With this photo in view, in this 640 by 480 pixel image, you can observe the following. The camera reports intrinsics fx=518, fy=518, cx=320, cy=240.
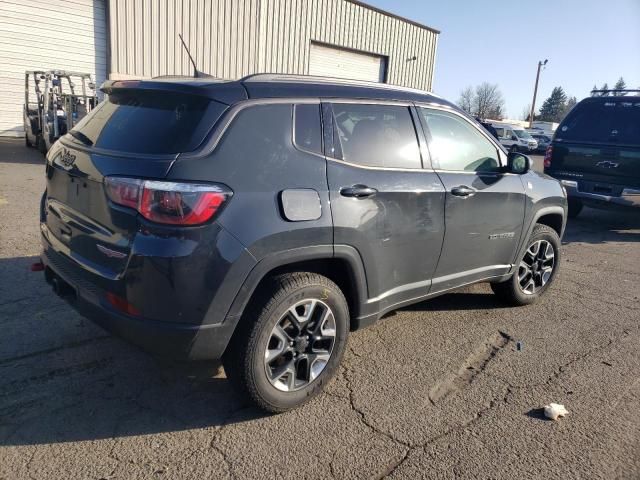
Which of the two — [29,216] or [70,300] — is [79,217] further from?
[29,216]

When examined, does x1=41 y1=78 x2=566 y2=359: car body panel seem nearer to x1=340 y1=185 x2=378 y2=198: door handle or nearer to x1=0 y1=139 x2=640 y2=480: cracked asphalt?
x1=340 y1=185 x2=378 y2=198: door handle

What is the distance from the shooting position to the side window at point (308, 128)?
295 centimetres

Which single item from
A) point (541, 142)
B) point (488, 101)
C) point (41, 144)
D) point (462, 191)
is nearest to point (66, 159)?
point (462, 191)

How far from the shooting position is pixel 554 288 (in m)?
5.53

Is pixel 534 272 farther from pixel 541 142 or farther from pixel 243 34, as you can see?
pixel 541 142

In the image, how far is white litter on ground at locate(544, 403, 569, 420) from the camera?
10.2 ft

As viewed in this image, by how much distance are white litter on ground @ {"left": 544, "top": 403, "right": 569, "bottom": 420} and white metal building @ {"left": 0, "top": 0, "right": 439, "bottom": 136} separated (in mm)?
16325

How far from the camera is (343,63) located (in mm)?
21703

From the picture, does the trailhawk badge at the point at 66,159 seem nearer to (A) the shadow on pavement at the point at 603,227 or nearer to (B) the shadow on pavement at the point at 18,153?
(A) the shadow on pavement at the point at 603,227

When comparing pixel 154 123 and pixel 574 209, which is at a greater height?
pixel 154 123

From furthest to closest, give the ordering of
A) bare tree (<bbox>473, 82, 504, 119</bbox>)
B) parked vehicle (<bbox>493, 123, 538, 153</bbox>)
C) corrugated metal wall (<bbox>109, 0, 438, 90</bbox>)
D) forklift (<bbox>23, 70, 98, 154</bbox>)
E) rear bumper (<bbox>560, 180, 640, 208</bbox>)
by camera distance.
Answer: bare tree (<bbox>473, 82, 504, 119</bbox>) → parked vehicle (<bbox>493, 123, 538, 153</bbox>) → corrugated metal wall (<bbox>109, 0, 438, 90</bbox>) → forklift (<bbox>23, 70, 98, 154</bbox>) → rear bumper (<bbox>560, 180, 640, 208</bbox>)

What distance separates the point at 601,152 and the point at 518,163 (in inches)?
191

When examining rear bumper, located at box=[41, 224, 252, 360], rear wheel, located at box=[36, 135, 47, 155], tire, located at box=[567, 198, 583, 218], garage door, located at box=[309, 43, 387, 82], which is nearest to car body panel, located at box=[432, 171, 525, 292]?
rear bumper, located at box=[41, 224, 252, 360]

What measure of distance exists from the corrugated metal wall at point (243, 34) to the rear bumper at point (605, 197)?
13361mm
